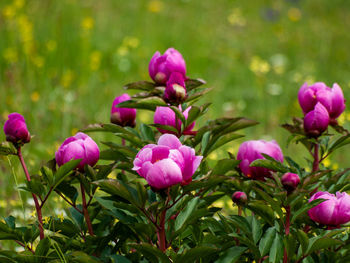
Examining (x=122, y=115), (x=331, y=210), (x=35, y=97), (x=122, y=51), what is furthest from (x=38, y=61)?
(x=331, y=210)

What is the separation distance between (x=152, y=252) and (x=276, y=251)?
24 cm

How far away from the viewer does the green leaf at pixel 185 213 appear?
3.08ft

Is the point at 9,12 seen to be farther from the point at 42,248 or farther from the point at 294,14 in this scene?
the point at 294,14

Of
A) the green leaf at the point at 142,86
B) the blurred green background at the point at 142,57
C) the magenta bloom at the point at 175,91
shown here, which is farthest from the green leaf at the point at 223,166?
the blurred green background at the point at 142,57

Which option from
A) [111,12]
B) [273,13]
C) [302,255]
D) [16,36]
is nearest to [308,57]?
[273,13]

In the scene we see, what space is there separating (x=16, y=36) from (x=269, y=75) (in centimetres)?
211

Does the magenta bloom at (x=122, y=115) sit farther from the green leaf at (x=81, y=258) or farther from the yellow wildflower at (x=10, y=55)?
the yellow wildflower at (x=10, y=55)

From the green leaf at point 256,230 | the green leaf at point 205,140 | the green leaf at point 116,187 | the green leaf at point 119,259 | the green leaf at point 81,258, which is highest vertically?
the green leaf at point 205,140

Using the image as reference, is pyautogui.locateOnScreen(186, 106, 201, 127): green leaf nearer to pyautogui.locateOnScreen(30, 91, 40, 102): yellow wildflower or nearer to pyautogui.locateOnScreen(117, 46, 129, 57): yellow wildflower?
pyautogui.locateOnScreen(30, 91, 40, 102): yellow wildflower

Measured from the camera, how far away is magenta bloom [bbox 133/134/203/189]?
0.83 m

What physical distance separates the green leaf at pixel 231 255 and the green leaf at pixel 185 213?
11 cm

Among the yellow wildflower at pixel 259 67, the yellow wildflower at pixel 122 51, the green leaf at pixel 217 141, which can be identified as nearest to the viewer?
the green leaf at pixel 217 141

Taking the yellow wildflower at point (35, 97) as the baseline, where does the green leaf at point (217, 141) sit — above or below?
above

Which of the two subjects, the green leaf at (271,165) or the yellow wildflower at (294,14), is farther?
the yellow wildflower at (294,14)
